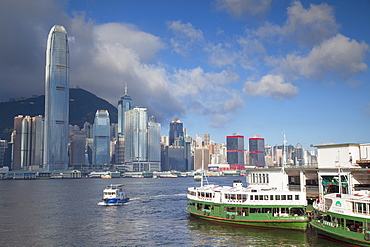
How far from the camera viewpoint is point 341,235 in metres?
46.4

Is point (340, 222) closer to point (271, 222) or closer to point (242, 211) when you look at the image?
point (271, 222)

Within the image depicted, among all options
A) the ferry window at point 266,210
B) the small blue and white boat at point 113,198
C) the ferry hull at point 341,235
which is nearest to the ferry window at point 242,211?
the ferry window at point 266,210


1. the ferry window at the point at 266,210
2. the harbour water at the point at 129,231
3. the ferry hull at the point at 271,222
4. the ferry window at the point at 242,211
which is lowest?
the harbour water at the point at 129,231

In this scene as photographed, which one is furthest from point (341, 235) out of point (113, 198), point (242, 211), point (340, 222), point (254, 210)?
point (113, 198)

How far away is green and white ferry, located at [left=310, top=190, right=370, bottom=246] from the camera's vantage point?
44.2 meters

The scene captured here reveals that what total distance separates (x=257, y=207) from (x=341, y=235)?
15.8 m

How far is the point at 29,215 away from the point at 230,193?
47.6 meters

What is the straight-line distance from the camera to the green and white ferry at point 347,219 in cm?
4419

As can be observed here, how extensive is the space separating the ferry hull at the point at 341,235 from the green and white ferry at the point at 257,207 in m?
6.06

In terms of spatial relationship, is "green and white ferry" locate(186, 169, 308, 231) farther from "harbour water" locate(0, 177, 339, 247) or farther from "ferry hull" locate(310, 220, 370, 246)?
"ferry hull" locate(310, 220, 370, 246)

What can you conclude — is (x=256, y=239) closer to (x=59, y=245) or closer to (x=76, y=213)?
(x=59, y=245)

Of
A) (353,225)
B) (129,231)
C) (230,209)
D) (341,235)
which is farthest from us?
(230,209)

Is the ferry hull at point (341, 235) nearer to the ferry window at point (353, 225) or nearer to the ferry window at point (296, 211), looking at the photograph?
the ferry window at point (353, 225)

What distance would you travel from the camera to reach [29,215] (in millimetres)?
84312
